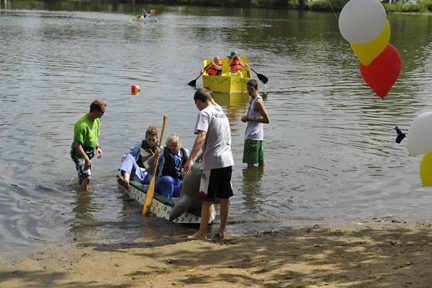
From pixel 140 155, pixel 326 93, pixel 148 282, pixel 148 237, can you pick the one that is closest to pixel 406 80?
pixel 326 93

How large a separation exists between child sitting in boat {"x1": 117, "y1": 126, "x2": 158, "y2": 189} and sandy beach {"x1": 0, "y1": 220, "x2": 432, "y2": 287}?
1.76 metres

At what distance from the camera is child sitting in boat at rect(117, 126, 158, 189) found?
7996mm

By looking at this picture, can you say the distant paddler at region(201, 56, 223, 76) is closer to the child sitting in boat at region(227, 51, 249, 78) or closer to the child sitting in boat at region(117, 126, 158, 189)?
the child sitting in boat at region(227, 51, 249, 78)

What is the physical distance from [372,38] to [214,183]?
8.79 feet

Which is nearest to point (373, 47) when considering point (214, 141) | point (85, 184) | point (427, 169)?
point (427, 169)

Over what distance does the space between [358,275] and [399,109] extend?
462 inches

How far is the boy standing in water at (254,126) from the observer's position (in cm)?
898

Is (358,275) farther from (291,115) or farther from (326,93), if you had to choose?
(326,93)

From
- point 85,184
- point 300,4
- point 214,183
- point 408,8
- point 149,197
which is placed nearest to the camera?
point 214,183

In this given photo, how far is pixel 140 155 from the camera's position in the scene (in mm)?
8250

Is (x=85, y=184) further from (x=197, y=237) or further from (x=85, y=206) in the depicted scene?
(x=197, y=237)

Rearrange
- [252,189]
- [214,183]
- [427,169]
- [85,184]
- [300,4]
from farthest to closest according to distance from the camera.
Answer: [300,4] → [252,189] → [85,184] → [214,183] → [427,169]

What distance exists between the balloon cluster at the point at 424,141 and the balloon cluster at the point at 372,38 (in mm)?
789

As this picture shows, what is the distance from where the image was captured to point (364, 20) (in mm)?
5840
